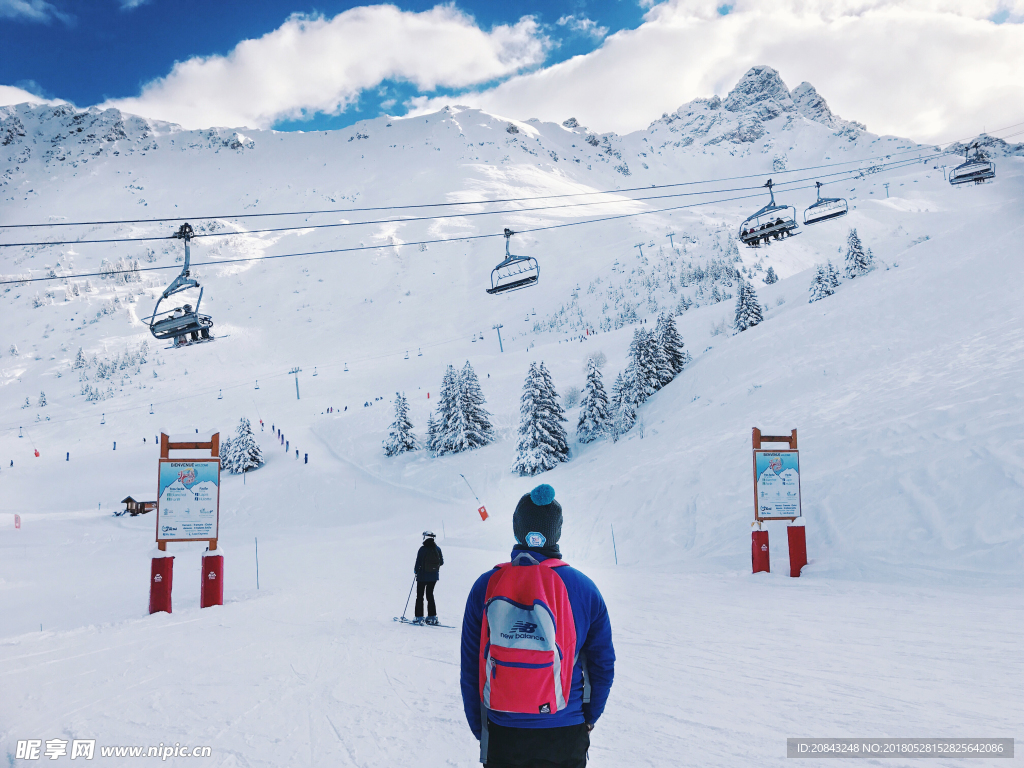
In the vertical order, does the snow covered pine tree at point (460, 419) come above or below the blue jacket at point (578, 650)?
above

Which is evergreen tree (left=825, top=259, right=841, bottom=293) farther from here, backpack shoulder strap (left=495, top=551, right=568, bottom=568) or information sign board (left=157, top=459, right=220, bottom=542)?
backpack shoulder strap (left=495, top=551, right=568, bottom=568)

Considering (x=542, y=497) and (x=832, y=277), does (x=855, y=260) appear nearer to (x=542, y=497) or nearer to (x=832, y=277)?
(x=832, y=277)

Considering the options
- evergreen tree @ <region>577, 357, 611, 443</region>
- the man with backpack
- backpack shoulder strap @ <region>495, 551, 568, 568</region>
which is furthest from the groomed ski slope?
evergreen tree @ <region>577, 357, 611, 443</region>

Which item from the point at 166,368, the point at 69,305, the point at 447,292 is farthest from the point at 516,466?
the point at 69,305

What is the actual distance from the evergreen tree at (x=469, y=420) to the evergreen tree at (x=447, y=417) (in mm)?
141

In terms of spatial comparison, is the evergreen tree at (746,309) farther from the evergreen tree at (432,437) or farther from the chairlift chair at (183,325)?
the chairlift chair at (183,325)

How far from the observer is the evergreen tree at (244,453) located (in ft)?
131

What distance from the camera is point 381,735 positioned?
468 cm

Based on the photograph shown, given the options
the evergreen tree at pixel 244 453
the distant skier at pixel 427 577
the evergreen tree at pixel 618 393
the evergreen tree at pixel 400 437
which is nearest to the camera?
the distant skier at pixel 427 577

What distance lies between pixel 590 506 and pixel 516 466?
1391 cm

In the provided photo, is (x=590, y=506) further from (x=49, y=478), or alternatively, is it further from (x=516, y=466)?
(x=49, y=478)

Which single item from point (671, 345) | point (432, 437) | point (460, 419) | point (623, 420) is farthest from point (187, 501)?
point (671, 345)

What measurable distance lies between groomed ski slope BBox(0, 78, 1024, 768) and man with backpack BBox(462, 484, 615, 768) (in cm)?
196

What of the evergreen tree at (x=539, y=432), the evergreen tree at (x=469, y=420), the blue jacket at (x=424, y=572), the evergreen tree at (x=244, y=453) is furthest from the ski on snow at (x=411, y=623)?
the evergreen tree at (x=244, y=453)
